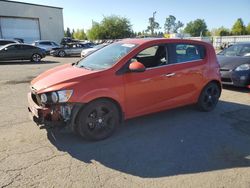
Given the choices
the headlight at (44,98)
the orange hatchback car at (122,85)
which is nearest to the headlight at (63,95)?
the orange hatchback car at (122,85)

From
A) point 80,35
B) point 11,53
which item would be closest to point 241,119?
point 11,53

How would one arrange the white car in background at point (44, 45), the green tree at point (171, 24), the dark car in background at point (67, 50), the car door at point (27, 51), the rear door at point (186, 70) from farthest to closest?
the green tree at point (171, 24) < the white car in background at point (44, 45) < the dark car in background at point (67, 50) < the car door at point (27, 51) < the rear door at point (186, 70)

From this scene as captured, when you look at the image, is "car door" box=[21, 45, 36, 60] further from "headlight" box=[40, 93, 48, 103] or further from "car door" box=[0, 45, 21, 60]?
"headlight" box=[40, 93, 48, 103]

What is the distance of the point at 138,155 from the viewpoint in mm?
3900

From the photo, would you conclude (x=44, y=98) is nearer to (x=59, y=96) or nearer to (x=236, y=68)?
(x=59, y=96)

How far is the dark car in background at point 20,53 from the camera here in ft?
58.1

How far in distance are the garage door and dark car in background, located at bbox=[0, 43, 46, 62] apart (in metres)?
16.6

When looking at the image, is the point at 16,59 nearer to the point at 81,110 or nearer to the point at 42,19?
the point at 81,110

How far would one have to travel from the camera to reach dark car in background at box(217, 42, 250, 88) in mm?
7965

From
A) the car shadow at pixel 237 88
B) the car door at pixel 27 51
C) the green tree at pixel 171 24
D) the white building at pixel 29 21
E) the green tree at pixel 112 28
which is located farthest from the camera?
the green tree at pixel 171 24

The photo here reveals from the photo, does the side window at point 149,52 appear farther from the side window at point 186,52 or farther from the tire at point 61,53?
the tire at point 61,53

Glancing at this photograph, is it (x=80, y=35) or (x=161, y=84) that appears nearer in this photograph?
(x=161, y=84)

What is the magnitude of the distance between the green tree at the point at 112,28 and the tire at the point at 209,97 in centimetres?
5105

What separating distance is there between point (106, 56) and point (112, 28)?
172 feet
